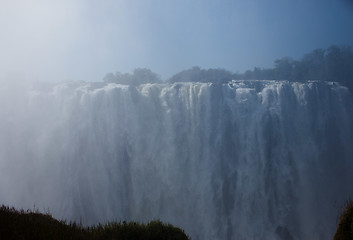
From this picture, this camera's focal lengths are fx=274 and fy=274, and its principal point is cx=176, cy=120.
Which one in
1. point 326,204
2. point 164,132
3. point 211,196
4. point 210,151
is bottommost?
point 326,204

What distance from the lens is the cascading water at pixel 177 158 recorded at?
18.6 meters

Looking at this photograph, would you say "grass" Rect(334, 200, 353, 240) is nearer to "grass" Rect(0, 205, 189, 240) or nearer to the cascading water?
"grass" Rect(0, 205, 189, 240)

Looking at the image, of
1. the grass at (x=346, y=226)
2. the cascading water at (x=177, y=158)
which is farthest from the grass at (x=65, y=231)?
the cascading water at (x=177, y=158)

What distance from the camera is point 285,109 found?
68.7ft

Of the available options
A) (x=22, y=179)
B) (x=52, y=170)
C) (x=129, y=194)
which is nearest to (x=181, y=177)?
(x=129, y=194)

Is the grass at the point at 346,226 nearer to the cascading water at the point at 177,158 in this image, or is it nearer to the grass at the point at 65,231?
the grass at the point at 65,231

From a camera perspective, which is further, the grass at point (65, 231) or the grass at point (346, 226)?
the grass at point (346, 226)

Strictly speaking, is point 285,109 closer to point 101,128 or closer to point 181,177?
point 181,177

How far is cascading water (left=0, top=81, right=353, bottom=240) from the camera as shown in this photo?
1856 cm

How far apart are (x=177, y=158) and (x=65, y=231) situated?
1540 cm

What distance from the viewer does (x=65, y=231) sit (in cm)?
440

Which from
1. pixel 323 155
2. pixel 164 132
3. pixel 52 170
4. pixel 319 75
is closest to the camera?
pixel 52 170

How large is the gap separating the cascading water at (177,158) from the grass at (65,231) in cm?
1325

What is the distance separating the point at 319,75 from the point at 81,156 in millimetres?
36838
